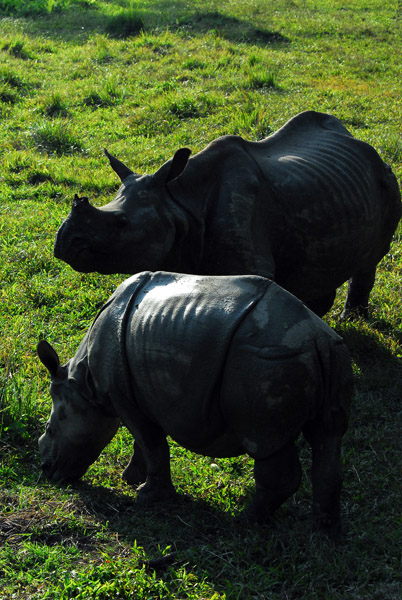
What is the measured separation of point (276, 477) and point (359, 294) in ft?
10.6

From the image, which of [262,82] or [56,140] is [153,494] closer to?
[56,140]

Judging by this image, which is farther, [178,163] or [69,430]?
[178,163]

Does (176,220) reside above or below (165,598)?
above

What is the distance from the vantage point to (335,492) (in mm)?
4078

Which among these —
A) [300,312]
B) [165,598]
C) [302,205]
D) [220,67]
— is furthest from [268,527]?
[220,67]

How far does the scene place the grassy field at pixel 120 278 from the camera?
13.1 feet

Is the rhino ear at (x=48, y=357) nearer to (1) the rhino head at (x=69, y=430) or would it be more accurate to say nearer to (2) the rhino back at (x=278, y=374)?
(1) the rhino head at (x=69, y=430)

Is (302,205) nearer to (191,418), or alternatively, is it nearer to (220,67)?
(191,418)

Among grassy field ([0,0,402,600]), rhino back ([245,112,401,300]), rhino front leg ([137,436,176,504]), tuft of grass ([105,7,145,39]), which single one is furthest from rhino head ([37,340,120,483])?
tuft of grass ([105,7,145,39])

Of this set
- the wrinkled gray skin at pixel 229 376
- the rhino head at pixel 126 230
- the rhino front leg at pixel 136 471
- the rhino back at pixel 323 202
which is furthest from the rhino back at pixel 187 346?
the rhino back at pixel 323 202

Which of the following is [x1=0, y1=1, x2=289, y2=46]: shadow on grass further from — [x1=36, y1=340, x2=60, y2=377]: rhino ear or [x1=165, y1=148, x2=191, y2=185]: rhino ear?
[x1=36, y1=340, x2=60, y2=377]: rhino ear

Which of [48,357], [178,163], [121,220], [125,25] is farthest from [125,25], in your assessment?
[48,357]

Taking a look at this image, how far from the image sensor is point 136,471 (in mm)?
4969

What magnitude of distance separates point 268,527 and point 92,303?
3.57 metres
